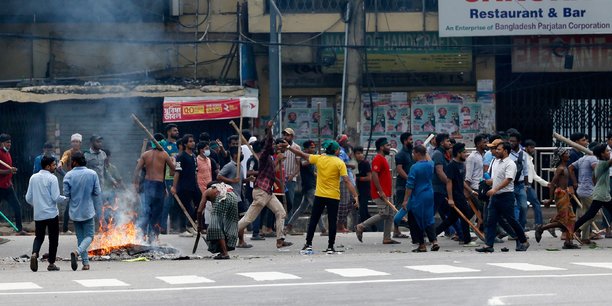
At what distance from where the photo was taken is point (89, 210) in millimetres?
15070

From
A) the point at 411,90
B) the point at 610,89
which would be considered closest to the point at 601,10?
the point at 610,89

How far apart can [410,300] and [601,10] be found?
1512 centimetres

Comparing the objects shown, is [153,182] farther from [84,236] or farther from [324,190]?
[84,236]

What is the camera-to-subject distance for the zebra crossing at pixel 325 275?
13070mm

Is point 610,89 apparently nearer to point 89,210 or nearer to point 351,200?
point 351,200

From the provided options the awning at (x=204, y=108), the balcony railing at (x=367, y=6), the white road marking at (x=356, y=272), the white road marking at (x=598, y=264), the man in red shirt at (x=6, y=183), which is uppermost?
the balcony railing at (x=367, y=6)

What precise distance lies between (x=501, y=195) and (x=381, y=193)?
2045mm

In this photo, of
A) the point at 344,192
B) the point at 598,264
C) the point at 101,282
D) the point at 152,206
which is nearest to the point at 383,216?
the point at 344,192

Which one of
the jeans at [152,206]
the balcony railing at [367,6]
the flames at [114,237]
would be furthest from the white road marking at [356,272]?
the balcony railing at [367,6]

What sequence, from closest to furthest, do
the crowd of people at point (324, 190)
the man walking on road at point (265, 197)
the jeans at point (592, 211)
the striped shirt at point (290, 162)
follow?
the crowd of people at point (324, 190) → the man walking on road at point (265, 197) → the jeans at point (592, 211) → the striped shirt at point (290, 162)

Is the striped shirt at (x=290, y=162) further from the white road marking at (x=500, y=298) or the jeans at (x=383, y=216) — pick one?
the white road marking at (x=500, y=298)

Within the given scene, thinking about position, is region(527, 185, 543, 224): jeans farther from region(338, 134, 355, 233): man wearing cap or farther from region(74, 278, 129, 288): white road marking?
region(74, 278, 129, 288): white road marking

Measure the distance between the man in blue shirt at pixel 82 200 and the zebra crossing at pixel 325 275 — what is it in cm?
147

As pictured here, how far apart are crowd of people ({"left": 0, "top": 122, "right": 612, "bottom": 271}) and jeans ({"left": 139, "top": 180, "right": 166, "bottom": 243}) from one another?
0.8 inches
